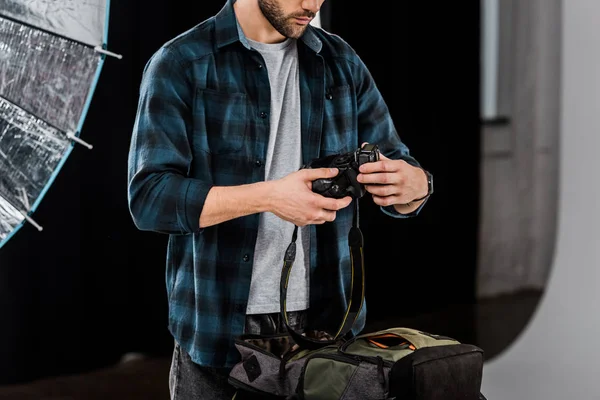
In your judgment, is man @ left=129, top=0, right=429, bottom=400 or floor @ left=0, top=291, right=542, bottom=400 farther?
floor @ left=0, top=291, right=542, bottom=400

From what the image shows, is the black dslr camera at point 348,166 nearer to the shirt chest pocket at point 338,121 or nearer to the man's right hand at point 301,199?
the man's right hand at point 301,199

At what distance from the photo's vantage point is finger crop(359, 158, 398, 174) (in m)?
1.54

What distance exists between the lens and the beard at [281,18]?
65.7 inches

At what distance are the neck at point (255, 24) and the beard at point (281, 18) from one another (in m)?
0.02

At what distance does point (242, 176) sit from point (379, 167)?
0.29 metres

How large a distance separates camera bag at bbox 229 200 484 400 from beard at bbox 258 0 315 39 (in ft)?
1.35

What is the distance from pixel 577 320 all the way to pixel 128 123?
2.11m

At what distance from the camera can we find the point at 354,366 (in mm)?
1451

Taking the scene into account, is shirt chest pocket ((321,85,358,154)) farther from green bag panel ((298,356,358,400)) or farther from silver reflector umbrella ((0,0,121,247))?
silver reflector umbrella ((0,0,121,247))

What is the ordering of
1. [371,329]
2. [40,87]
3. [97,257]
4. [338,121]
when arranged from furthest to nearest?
[371,329]
[97,257]
[40,87]
[338,121]

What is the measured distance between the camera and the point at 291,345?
1626 mm

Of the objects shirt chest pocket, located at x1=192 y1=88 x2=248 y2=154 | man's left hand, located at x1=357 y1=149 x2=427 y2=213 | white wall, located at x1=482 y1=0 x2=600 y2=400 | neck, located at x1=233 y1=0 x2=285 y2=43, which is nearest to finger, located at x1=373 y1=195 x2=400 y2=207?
man's left hand, located at x1=357 y1=149 x2=427 y2=213

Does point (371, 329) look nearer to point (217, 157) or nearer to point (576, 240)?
point (576, 240)

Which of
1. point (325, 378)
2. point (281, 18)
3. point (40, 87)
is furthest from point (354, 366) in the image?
point (40, 87)
